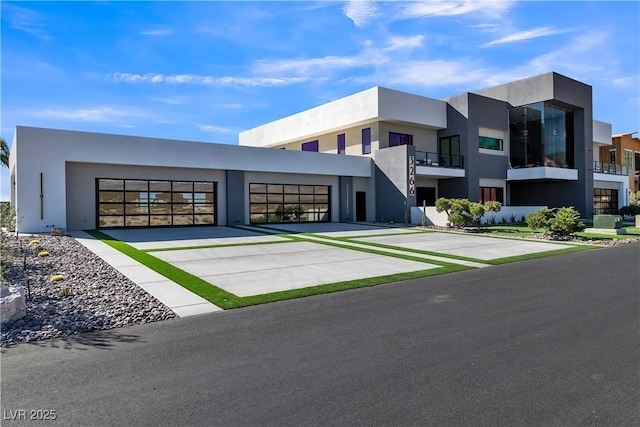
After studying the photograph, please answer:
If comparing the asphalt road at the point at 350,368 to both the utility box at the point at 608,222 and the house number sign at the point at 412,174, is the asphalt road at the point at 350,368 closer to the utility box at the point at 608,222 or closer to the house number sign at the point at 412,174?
the utility box at the point at 608,222

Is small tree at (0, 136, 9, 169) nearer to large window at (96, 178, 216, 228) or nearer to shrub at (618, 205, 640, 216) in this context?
large window at (96, 178, 216, 228)

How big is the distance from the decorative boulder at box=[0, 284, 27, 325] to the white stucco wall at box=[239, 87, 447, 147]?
23.5 metres

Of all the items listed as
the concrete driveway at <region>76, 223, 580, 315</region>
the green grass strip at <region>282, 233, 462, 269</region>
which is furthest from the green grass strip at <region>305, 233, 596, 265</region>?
the green grass strip at <region>282, 233, 462, 269</region>

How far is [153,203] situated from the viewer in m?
21.8

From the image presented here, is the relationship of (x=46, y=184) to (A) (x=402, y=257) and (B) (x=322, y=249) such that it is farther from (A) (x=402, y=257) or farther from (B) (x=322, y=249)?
(A) (x=402, y=257)

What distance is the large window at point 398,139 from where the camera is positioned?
29141 mm

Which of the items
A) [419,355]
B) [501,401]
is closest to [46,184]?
[419,355]

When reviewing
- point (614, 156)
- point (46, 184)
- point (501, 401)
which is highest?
point (614, 156)

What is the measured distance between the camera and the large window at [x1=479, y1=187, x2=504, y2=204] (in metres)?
30.6

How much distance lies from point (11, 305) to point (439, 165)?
89.0ft

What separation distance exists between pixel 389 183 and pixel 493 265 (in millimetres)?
16170

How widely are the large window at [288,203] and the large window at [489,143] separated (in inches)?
487

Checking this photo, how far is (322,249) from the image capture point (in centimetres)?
1405

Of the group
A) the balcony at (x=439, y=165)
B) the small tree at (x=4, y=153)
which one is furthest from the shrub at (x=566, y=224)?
the small tree at (x=4, y=153)
